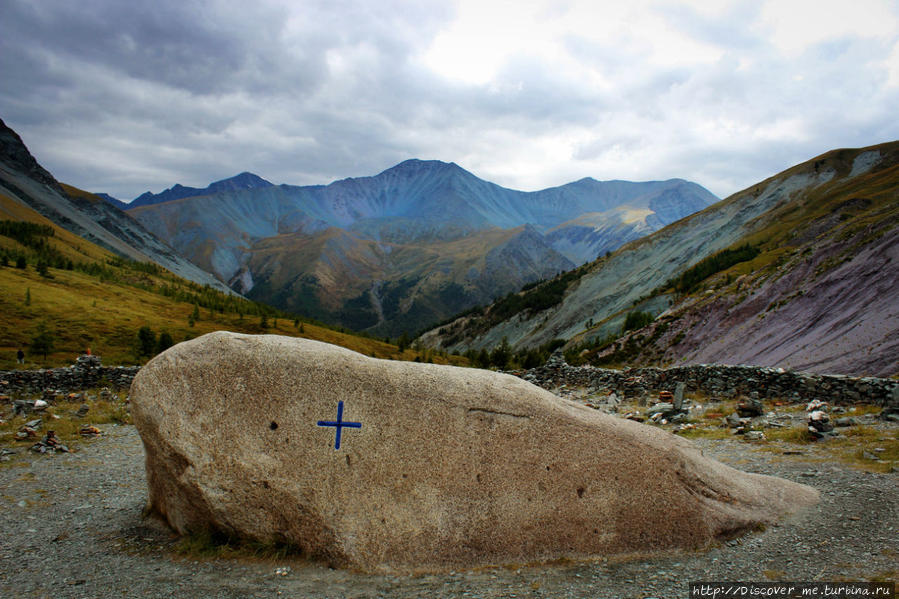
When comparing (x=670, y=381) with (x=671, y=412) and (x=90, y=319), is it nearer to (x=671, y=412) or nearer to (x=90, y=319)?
(x=671, y=412)

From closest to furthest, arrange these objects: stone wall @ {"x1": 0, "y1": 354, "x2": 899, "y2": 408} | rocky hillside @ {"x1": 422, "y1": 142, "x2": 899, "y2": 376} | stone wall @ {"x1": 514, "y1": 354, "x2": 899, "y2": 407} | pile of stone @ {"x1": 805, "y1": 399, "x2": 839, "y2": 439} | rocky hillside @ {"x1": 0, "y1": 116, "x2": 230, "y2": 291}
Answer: pile of stone @ {"x1": 805, "y1": 399, "x2": 839, "y2": 439}, stone wall @ {"x1": 514, "y1": 354, "x2": 899, "y2": 407}, stone wall @ {"x1": 0, "y1": 354, "x2": 899, "y2": 408}, rocky hillside @ {"x1": 422, "y1": 142, "x2": 899, "y2": 376}, rocky hillside @ {"x1": 0, "y1": 116, "x2": 230, "y2": 291}

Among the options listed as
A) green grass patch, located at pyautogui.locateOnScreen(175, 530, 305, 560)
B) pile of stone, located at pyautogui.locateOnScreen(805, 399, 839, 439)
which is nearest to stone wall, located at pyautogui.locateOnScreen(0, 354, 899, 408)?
pile of stone, located at pyautogui.locateOnScreen(805, 399, 839, 439)

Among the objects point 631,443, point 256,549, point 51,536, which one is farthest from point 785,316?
point 51,536

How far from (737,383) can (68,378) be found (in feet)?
116

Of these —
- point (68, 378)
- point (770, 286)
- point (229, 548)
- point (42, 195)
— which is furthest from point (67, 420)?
point (42, 195)

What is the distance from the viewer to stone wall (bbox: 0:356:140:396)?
23062 mm

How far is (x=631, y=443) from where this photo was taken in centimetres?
874

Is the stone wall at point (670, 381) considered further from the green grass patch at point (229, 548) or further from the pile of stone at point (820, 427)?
the green grass patch at point (229, 548)

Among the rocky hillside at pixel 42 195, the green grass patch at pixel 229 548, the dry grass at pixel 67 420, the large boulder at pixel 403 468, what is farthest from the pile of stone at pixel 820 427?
the rocky hillside at pixel 42 195

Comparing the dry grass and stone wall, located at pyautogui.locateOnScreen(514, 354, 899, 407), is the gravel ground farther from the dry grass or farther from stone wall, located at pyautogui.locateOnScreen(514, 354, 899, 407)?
stone wall, located at pyautogui.locateOnScreen(514, 354, 899, 407)

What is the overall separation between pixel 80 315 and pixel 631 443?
61.9m

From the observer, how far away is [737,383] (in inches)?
802

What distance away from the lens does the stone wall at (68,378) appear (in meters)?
23.1

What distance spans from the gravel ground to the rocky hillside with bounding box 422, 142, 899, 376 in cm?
1691
